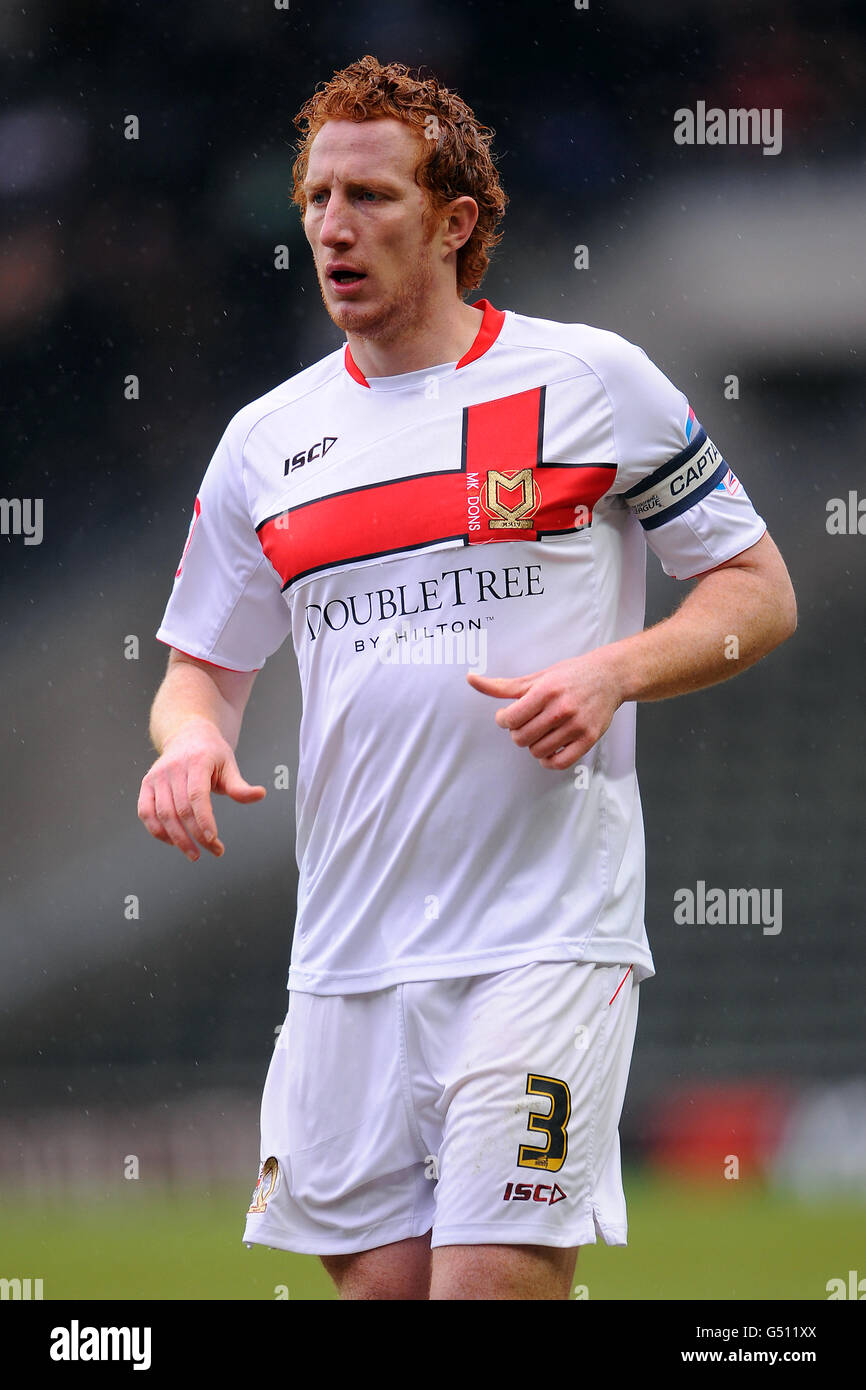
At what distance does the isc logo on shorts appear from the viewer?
5.95ft

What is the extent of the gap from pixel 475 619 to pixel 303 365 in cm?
337

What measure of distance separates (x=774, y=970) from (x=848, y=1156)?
694mm

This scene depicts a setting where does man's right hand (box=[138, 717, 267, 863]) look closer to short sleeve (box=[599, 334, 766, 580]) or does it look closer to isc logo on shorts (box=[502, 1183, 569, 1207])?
isc logo on shorts (box=[502, 1183, 569, 1207])

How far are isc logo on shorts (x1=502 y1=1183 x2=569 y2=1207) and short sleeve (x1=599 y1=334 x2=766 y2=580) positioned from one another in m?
0.81

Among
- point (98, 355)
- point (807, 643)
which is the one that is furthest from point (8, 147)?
point (807, 643)

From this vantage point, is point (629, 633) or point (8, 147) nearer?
point (629, 633)

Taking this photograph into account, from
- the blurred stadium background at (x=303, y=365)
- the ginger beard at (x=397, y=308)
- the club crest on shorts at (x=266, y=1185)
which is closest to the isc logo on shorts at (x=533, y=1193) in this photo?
the club crest on shorts at (x=266, y=1185)

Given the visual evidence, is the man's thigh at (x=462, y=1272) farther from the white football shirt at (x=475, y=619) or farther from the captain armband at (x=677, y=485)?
the captain armband at (x=677, y=485)

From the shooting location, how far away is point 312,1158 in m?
2.01

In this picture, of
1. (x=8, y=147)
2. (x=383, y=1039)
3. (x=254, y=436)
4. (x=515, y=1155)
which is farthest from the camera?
(x=8, y=147)

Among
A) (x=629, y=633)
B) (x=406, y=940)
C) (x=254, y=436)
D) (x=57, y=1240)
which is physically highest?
(x=254, y=436)

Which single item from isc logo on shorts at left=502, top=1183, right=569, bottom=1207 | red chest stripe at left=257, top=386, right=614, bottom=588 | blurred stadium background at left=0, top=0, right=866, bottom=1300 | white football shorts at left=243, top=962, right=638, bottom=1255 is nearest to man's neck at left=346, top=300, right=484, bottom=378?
red chest stripe at left=257, top=386, right=614, bottom=588

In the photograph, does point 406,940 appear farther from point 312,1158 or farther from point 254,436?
point 254,436

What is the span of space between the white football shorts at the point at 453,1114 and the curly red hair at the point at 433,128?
1041mm
